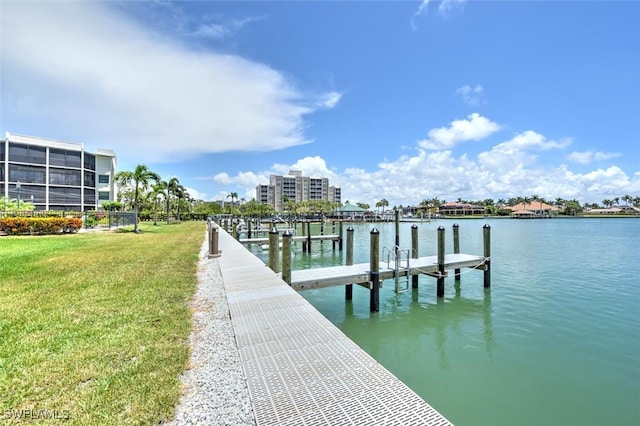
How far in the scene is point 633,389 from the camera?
5617 mm

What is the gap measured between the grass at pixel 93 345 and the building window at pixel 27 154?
56.9m

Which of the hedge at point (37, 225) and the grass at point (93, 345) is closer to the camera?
the grass at point (93, 345)

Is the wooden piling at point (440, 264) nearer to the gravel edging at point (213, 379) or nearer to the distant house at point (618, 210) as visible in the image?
the gravel edging at point (213, 379)

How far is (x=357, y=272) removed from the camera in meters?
9.96

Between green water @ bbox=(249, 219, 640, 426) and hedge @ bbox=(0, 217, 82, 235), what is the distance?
2069 centimetres

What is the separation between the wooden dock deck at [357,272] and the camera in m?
8.99

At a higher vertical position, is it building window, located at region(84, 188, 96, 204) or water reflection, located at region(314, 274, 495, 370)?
building window, located at region(84, 188, 96, 204)

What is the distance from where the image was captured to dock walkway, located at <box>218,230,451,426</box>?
2627 mm

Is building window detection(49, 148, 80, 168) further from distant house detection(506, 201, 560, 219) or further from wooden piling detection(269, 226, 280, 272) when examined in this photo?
distant house detection(506, 201, 560, 219)

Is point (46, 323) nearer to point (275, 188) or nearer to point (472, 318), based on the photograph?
point (472, 318)

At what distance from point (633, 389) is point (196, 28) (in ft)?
57.3

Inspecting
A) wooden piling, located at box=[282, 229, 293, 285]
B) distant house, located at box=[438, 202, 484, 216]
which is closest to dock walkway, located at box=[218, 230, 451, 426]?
wooden piling, located at box=[282, 229, 293, 285]

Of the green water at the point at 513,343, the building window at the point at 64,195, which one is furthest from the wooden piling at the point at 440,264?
the building window at the point at 64,195

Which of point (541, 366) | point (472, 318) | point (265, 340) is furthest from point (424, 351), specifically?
point (265, 340)
